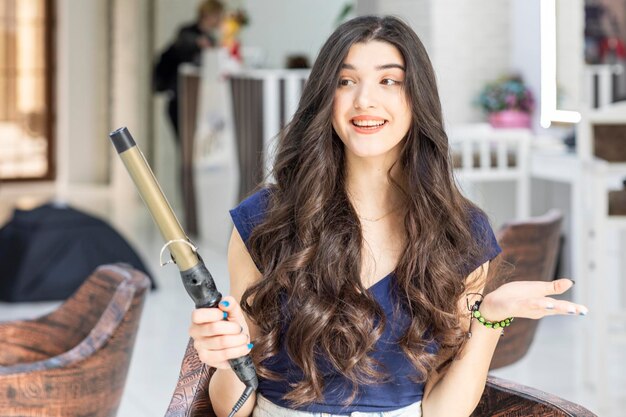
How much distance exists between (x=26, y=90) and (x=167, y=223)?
1092 centimetres

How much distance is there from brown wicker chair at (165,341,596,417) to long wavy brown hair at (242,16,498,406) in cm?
12

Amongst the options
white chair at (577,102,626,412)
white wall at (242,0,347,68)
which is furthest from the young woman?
white wall at (242,0,347,68)

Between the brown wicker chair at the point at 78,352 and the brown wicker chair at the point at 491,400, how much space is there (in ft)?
1.34

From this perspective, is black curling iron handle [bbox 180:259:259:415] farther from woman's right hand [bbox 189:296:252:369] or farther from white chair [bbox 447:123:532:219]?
white chair [bbox 447:123:532:219]

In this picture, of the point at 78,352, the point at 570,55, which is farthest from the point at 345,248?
the point at 570,55

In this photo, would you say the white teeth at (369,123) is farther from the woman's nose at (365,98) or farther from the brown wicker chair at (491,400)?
the brown wicker chair at (491,400)

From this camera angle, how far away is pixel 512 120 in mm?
6312

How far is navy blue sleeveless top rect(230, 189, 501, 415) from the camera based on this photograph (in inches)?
71.1

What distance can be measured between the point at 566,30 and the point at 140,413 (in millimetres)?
3519

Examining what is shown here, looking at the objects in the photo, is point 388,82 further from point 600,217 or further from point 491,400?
point 600,217

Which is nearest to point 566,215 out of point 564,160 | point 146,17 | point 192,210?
point 564,160

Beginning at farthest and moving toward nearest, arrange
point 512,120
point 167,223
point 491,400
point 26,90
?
point 26,90
point 512,120
point 491,400
point 167,223

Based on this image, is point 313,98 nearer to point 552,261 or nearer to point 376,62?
point 376,62

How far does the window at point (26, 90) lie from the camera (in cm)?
1161
